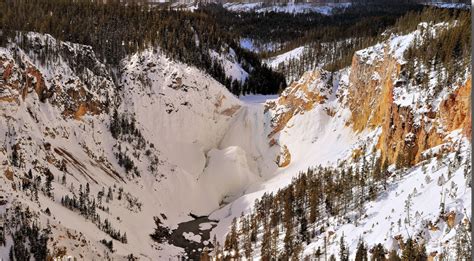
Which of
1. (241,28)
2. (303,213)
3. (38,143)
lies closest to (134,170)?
(38,143)

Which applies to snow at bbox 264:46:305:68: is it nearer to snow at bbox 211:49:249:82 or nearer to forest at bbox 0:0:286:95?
forest at bbox 0:0:286:95

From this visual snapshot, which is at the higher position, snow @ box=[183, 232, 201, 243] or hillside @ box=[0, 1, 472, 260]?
hillside @ box=[0, 1, 472, 260]

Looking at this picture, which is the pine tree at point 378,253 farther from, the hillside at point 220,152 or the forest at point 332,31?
the forest at point 332,31

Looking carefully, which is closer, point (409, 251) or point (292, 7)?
point (409, 251)

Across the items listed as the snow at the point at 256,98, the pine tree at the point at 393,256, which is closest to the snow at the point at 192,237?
the pine tree at the point at 393,256

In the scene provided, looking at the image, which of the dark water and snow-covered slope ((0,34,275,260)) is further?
the dark water

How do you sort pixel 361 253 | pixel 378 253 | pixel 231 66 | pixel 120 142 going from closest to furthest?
pixel 378 253 → pixel 361 253 → pixel 120 142 → pixel 231 66

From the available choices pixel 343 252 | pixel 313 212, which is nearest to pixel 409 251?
pixel 343 252

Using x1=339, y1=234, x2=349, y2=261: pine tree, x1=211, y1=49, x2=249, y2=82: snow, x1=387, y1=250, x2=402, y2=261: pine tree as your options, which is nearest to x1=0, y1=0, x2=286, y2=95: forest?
→ x1=211, y1=49, x2=249, y2=82: snow

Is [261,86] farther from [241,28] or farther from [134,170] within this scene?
[241,28]

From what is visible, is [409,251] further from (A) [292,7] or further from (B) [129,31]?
(A) [292,7]

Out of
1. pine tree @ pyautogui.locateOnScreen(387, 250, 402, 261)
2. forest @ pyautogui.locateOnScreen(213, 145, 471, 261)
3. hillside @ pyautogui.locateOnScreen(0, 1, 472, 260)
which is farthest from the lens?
hillside @ pyautogui.locateOnScreen(0, 1, 472, 260)

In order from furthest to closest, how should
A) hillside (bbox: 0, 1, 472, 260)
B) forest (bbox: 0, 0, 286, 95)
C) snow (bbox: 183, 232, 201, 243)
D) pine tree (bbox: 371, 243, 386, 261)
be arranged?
forest (bbox: 0, 0, 286, 95), snow (bbox: 183, 232, 201, 243), hillside (bbox: 0, 1, 472, 260), pine tree (bbox: 371, 243, 386, 261)
